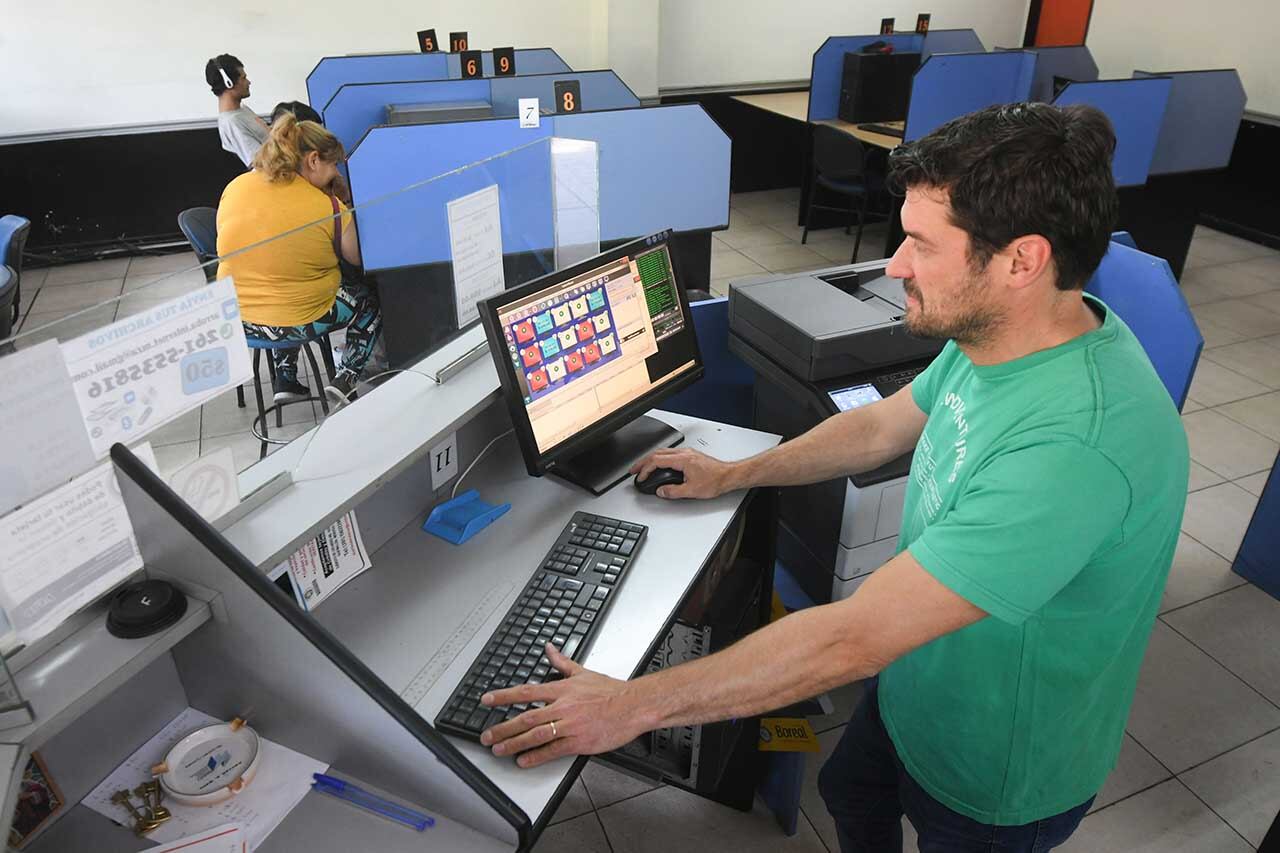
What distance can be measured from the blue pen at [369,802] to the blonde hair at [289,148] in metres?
2.26

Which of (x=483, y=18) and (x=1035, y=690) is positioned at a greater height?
(x=483, y=18)

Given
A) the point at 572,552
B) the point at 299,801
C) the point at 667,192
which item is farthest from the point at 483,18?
the point at 299,801

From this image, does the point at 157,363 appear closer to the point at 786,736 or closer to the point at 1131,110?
the point at 786,736

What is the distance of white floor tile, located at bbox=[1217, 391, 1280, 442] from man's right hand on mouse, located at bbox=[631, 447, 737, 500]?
2.95m

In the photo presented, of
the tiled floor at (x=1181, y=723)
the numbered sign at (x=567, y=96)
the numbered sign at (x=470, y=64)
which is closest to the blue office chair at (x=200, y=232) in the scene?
the tiled floor at (x=1181, y=723)

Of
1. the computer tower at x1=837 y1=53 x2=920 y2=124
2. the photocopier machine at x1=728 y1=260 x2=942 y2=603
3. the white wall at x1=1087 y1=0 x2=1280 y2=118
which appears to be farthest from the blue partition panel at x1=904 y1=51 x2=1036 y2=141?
the photocopier machine at x1=728 y1=260 x2=942 y2=603

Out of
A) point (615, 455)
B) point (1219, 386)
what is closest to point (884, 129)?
point (1219, 386)

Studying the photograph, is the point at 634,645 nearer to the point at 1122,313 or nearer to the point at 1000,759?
the point at 1000,759

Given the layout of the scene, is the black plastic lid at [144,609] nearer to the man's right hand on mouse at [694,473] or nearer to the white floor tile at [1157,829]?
the man's right hand on mouse at [694,473]

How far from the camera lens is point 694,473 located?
160cm

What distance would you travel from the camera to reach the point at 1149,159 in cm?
446

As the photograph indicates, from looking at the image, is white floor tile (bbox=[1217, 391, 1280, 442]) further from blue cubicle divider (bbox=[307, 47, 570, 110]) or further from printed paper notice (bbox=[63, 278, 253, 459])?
printed paper notice (bbox=[63, 278, 253, 459])

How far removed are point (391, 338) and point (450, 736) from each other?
882 mm

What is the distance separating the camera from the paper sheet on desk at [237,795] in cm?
97
